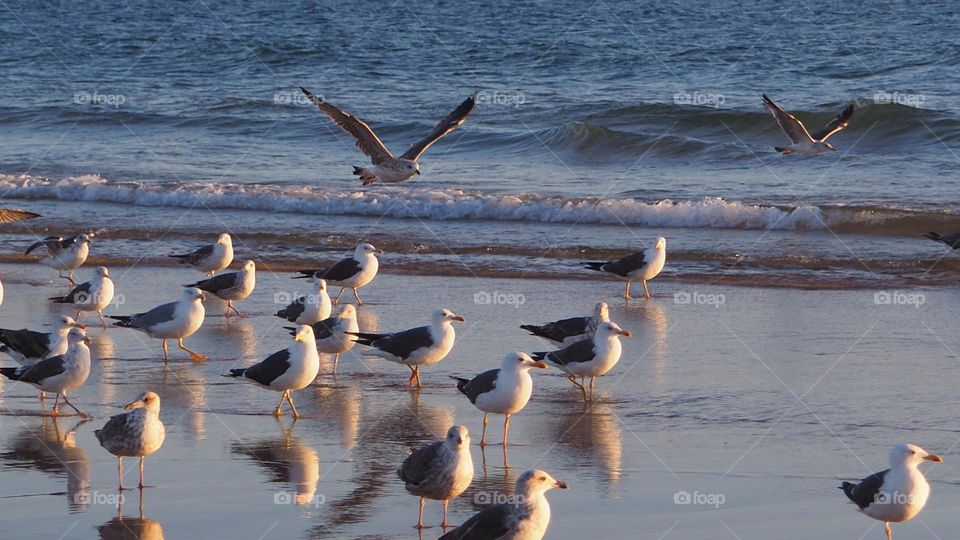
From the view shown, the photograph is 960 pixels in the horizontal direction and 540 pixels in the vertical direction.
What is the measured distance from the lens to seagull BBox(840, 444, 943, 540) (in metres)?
6.90

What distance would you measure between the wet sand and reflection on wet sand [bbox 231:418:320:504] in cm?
2

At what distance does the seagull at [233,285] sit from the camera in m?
12.8

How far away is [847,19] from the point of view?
1248 inches

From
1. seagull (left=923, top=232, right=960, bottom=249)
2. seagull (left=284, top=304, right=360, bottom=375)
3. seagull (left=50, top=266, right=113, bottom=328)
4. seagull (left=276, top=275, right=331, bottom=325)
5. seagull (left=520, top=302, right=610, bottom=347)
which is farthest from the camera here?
seagull (left=923, top=232, right=960, bottom=249)

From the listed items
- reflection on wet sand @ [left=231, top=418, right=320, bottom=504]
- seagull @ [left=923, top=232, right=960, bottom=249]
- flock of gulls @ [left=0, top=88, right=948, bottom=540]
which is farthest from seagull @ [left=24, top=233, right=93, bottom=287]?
A: seagull @ [left=923, top=232, right=960, bottom=249]

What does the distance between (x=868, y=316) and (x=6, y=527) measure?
741cm

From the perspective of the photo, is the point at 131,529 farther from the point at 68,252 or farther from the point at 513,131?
the point at 513,131

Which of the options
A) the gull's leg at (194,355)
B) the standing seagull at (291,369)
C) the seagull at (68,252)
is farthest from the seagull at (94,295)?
the standing seagull at (291,369)

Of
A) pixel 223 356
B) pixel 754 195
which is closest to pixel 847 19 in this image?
pixel 754 195

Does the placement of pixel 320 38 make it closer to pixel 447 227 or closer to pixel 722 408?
pixel 447 227

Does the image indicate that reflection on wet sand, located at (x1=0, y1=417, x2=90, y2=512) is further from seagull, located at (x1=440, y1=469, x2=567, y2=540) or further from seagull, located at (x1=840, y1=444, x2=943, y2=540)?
seagull, located at (x1=840, y1=444, x2=943, y2=540)

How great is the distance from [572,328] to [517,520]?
4828 mm

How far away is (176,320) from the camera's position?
11.0 metres

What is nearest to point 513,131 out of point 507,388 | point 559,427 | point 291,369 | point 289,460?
point 291,369
